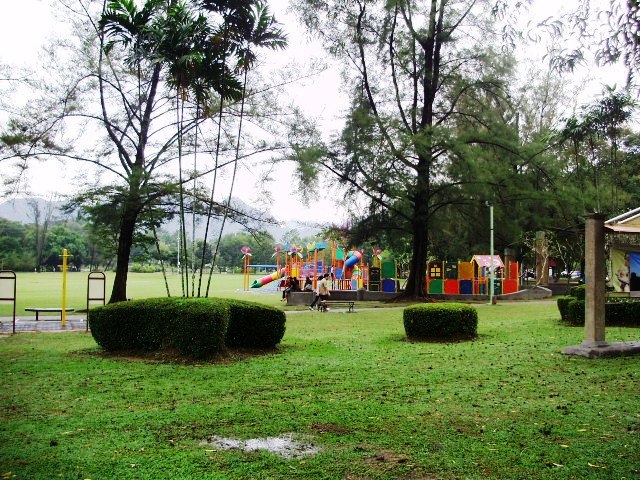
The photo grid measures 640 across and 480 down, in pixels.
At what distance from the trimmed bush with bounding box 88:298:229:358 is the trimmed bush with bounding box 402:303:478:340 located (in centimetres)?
450

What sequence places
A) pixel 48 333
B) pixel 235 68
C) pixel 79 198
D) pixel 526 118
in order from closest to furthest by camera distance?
pixel 235 68 < pixel 48 333 < pixel 79 198 < pixel 526 118

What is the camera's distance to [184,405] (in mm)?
6340

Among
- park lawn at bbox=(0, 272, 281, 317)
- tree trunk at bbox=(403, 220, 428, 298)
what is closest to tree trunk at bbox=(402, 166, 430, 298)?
tree trunk at bbox=(403, 220, 428, 298)

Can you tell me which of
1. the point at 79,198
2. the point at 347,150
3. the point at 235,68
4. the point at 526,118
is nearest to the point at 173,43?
the point at 235,68

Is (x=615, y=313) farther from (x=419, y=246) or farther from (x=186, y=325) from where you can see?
(x=419, y=246)

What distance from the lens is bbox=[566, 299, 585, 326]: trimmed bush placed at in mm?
14656

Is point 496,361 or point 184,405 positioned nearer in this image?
point 184,405

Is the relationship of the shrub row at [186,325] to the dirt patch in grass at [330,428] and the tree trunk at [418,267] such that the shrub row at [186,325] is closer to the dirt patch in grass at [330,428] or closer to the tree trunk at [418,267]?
the dirt patch in grass at [330,428]

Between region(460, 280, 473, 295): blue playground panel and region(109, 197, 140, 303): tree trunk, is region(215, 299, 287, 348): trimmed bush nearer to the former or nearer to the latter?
region(109, 197, 140, 303): tree trunk

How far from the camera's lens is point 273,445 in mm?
4832

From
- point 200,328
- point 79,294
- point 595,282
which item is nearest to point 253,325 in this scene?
point 200,328

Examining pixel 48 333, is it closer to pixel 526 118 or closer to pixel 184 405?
pixel 184 405

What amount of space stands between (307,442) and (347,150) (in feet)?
77.3

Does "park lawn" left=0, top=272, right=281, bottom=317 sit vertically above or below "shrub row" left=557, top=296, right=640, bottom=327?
below
